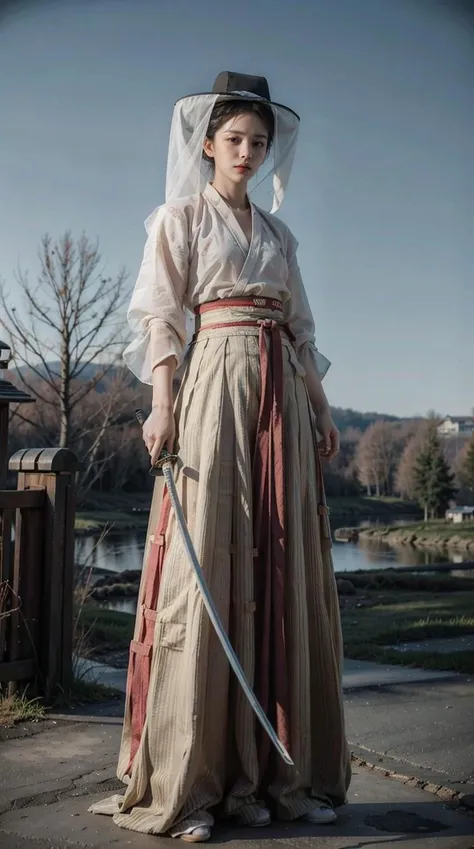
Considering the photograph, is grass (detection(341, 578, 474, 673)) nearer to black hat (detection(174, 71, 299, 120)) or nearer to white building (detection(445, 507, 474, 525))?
black hat (detection(174, 71, 299, 120))

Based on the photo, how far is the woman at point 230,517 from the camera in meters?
1.93

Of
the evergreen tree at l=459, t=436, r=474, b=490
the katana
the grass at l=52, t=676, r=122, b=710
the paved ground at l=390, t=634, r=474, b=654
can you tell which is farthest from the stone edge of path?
the evergreen tree at l=459, t=436, r=474, b=490

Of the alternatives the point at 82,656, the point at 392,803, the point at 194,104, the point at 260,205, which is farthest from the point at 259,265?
the point at 82,656

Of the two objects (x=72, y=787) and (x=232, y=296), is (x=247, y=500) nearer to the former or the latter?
(x=232, y=296)

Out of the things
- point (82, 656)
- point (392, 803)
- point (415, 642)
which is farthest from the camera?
point (415, 642)

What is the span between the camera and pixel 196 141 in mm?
2166

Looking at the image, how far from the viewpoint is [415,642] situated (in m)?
4.89

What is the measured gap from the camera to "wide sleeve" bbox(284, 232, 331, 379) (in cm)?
230

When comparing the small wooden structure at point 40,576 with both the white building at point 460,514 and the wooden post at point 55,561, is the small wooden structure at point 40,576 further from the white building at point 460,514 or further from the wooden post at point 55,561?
the white building at point 460,514

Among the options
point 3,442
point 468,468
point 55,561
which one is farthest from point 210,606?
point 468,468

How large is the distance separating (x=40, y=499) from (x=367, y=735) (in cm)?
139

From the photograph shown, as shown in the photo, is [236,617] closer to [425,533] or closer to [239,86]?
[239,86]

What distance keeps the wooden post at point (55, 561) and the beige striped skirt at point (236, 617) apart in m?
1.07

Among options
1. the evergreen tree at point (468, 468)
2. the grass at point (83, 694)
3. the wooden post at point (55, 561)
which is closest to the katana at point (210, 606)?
the wooden post at point (55, 561)
